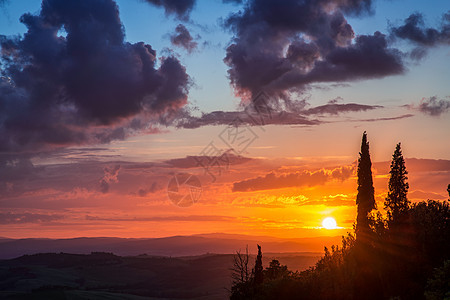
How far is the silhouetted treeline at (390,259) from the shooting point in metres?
66.6

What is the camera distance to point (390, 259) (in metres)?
70.9

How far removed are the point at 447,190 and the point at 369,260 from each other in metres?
17.6

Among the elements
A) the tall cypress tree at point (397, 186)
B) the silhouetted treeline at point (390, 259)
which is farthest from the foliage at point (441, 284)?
the tall cypress tree at point (397, 186)

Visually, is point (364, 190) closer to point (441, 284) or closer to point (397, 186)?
point (397, 186)

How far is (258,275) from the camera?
91.1m

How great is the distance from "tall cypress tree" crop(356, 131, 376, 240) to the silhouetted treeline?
9.72 feet

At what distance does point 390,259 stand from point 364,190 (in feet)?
81.7

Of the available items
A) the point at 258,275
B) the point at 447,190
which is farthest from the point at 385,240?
the point at 258,275

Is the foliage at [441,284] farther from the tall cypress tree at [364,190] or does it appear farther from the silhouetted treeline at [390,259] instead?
the tall cypress tree at [364,190]

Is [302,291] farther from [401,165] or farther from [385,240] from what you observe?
[401,165]

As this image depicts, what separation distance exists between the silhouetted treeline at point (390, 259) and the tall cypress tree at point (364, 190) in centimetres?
296

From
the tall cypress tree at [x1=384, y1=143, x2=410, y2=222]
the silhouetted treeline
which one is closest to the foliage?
the silhouetted treeline

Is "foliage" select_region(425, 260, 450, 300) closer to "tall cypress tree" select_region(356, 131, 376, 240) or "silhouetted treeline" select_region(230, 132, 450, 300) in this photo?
"silhouetted treeline" select_region(230, 132, 450, 300)

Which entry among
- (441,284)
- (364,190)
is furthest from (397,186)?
(441,284)
